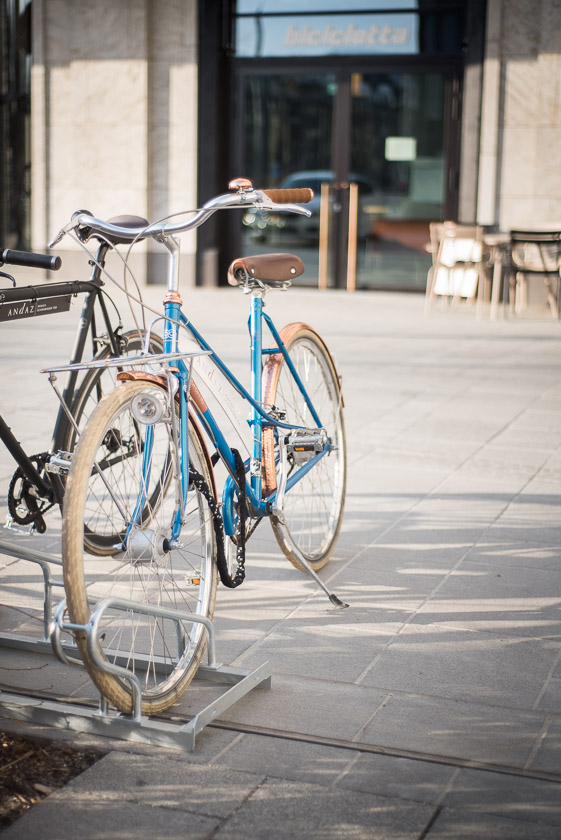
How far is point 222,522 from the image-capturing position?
9.98 ft

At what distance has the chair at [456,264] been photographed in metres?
12.4

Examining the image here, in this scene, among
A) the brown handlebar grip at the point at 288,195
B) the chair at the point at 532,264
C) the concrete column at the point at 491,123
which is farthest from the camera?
the concrete column at the point at 491,123

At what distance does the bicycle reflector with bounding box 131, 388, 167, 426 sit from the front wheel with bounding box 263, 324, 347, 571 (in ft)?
2.83

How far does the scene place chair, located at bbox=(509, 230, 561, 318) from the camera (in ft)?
38.9

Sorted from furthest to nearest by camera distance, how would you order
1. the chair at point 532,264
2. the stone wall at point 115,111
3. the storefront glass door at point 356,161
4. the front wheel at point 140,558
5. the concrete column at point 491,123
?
the stone wall at point 115,111 < the storefront glass door at point 356,161 < the concrete column at point 491,123 < the chair at point 532,264 < the front wheel at point 140,558

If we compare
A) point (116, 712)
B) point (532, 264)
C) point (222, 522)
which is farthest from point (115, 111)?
point (116, 712)

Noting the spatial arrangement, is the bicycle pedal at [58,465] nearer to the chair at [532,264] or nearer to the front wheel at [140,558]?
the front wheel at [140,558]

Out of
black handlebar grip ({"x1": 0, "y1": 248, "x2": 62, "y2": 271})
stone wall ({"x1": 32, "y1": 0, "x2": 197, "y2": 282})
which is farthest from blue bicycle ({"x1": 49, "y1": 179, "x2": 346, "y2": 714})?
stone wall ({"x1": 32, "y1": 0, "x2": 197, "y2": 282})

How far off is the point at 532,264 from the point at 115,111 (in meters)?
6.05

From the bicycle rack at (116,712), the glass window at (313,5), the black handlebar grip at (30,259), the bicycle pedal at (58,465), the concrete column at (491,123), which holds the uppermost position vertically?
the glass window at (313,5)

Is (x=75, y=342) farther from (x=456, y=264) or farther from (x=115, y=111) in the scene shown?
(x=115, y=111)

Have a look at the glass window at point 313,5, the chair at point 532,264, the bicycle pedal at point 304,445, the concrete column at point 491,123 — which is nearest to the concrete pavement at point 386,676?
the bicycle pedal at point 304,445

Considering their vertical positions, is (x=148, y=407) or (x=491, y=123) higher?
(x=491, y=123)

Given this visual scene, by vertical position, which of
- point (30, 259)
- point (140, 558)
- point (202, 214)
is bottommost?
point (140, 558)
